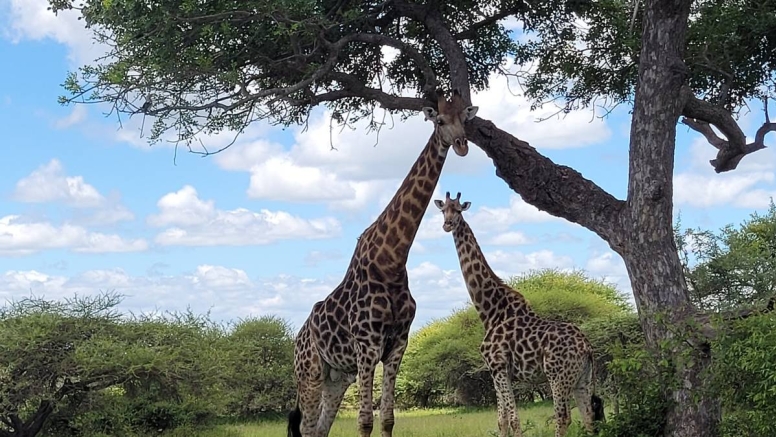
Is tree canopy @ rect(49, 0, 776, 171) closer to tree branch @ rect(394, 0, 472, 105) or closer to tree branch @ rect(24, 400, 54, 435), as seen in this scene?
tree branch @ rect(394, 0, 472, 105)

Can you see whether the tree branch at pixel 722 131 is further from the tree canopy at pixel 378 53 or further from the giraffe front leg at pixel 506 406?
the giraffe front leg at pixel 506 406

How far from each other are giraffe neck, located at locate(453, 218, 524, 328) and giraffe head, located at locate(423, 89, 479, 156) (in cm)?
215

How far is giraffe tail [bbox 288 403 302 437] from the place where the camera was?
9047mm

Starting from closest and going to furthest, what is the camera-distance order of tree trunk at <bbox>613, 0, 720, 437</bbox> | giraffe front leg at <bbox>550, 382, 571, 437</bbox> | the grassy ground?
tree trunk at <bbox>613, 0, 720, 437</bbox> < giraffe front leg at <bbox>550, 382, 571, 437</bbox> < the grassy ground

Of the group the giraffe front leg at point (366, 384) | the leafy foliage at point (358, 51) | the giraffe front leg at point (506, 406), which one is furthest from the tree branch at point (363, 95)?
the giraffe front leg at point (366, 384)

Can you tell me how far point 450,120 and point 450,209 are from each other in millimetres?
2092

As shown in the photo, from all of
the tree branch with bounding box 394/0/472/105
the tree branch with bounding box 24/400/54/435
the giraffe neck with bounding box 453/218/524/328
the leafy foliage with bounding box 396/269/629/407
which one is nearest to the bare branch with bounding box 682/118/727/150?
the tree branch with bounding box 394/0/472/105

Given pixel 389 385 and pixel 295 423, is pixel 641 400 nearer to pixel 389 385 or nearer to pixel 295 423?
pixel 389 385

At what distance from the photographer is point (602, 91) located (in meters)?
13.9

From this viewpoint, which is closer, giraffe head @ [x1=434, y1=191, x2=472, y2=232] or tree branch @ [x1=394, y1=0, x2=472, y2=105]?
giraffe head @ [x1=434, y1=191, x2=472, y2=232]

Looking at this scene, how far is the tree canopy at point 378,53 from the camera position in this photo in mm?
10141


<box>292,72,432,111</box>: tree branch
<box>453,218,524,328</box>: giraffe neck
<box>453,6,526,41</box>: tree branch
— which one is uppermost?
<box>453,6,526,41</box>: tree branch

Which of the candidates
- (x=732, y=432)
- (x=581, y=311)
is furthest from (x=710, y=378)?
(x=581, y=311)

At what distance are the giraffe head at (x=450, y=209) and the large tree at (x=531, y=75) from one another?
722 millimetres
